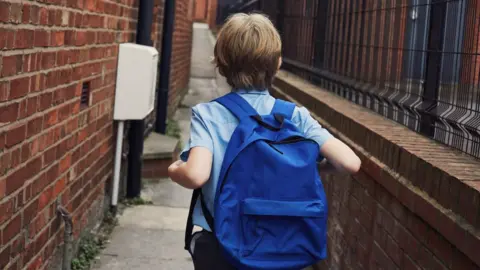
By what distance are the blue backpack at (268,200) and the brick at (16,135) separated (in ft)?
3.25

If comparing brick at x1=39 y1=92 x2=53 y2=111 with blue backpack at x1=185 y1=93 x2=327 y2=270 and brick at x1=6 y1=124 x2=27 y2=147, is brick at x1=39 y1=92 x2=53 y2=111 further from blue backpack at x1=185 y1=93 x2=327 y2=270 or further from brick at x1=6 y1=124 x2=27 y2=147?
blue backpack at x1=185 y1=93 x2=327 y2=270

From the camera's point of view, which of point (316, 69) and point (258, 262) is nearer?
point (258, 262)

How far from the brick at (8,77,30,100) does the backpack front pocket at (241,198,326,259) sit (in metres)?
1.12

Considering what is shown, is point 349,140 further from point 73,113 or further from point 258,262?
point 258,262

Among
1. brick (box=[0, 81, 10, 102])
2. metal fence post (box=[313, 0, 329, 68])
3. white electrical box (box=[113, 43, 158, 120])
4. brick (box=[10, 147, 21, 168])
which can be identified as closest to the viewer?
brick (box=[0, 81, 10, 102])

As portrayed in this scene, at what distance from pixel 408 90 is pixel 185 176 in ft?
7.38

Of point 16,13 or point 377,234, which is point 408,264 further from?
point 16,13

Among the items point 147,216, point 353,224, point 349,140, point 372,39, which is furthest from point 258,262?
point 147,216

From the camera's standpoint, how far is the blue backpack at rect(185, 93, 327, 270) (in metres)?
2.51

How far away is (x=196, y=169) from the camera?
8.20 feet

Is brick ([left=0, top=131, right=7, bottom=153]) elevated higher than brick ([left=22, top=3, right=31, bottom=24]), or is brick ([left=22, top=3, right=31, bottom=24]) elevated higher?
brick ([left=22, top=3, right=31, bottom=24])

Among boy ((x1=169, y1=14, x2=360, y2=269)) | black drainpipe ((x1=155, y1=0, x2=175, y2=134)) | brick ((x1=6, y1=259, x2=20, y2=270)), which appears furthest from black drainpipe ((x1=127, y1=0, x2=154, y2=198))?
boy ((x1=169, y1=14, x2=360, y2=269))

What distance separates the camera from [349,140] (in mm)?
4590

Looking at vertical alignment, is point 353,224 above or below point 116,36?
below
